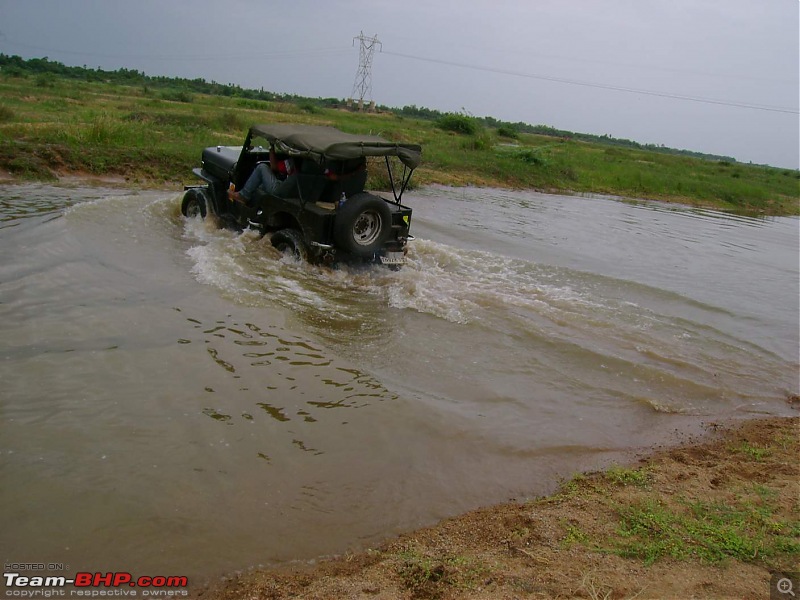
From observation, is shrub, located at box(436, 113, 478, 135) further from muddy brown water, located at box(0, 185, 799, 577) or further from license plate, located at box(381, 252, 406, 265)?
license plate, located at box(381, 252, 406, 265)

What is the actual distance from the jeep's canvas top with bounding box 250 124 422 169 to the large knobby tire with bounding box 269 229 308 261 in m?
1.09

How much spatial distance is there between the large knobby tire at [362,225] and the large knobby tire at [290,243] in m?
0.61

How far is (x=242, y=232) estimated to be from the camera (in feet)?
30.4

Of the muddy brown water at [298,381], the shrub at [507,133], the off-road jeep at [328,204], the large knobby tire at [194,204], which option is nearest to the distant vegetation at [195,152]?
the shrub at [507,133]

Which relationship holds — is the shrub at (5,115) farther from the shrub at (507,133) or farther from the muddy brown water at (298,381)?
the shrub at (507,133)

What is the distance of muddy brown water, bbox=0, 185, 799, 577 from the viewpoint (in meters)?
3.52

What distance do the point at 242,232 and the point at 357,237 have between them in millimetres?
2132

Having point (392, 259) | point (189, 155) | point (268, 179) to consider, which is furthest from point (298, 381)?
point (189, 155)

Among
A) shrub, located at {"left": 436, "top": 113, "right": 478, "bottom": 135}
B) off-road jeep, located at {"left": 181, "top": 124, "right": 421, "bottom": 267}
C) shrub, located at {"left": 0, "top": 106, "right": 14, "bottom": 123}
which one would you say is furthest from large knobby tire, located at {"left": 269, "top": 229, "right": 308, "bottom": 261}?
shrub, located at {"left": 436, "top": 113, "right": 478, "bottom": 135}

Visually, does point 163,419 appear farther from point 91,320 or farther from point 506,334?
point 506,334

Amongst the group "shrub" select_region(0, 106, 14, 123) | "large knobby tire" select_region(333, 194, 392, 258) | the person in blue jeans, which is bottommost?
"large knobby tire" select_region(333, 194, 392, 258)

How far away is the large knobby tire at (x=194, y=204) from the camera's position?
972 cm

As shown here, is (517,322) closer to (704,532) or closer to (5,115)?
(704,532)

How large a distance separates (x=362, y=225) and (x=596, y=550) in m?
5.75
